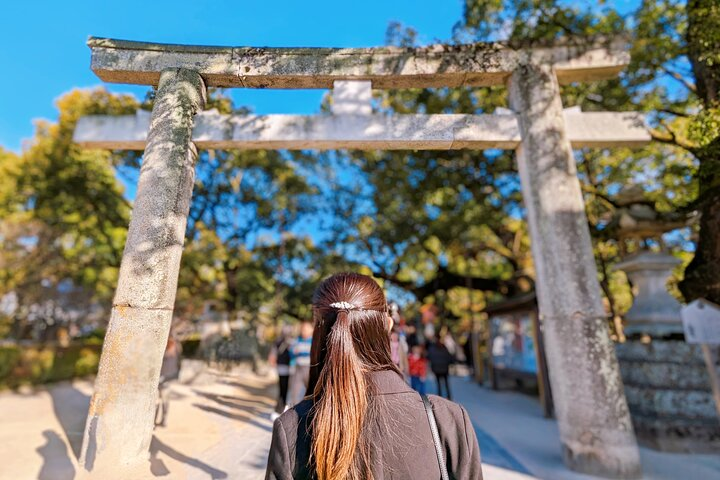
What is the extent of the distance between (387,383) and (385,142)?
352 cm

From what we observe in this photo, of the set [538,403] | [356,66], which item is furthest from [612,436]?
[538,403]

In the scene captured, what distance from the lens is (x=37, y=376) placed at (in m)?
9.80

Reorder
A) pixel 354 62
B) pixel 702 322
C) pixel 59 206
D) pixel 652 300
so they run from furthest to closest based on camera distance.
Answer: pixel 59 206
pixel 652 300
pixel 354 62
pixel 702 322

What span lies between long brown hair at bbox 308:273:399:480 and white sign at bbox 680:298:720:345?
408cm

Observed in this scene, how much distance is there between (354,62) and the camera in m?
4.54

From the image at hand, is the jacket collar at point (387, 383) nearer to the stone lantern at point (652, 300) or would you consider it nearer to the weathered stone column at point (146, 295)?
the weathered stone column at point (146, 295)

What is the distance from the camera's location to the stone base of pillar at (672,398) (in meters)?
4.84

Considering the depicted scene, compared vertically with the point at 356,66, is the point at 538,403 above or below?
below

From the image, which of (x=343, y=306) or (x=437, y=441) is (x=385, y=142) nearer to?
(x=343, y=306)

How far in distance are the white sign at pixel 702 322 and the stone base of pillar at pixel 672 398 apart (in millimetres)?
1801

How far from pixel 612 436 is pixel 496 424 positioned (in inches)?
123

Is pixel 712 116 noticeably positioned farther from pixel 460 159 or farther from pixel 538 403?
pixel 538 403

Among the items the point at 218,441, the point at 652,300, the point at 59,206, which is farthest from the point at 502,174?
the point at 59,206

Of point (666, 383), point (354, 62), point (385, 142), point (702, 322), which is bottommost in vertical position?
point (666, 383)
